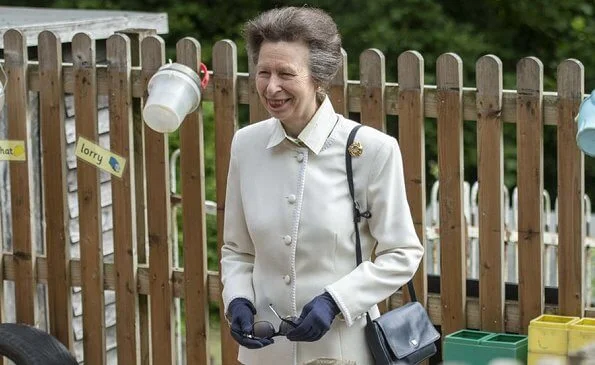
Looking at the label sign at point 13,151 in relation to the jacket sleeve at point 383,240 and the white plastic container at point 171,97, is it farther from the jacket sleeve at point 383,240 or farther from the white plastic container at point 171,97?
the jacket sleeve at point 383,240

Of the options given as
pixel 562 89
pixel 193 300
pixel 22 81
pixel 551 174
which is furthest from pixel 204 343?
pixel 551 174

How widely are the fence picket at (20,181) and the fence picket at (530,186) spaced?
2.32m

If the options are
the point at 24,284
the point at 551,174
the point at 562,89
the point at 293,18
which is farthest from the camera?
the point at 551,174

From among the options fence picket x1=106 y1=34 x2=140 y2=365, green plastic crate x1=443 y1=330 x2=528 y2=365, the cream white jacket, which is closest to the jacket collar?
the cream white jacket

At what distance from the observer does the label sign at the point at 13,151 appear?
6.33m

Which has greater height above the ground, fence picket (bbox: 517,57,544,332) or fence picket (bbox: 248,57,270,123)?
fence picket (bbox: 248,57,270,123)

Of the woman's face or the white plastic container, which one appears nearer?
the woman's face

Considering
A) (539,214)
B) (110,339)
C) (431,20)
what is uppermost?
(431,20)

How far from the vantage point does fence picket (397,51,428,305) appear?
17.8 feet

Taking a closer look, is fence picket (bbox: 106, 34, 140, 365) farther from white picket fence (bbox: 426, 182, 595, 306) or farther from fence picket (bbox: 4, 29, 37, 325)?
white picket fence (bbox: 426, 182, 595, 306)

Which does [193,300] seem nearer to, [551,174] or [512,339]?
[512,339]

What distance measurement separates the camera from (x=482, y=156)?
5395mm

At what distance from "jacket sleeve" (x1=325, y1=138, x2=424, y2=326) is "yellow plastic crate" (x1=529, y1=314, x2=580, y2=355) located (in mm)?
1317

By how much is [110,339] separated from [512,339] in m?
2.52
